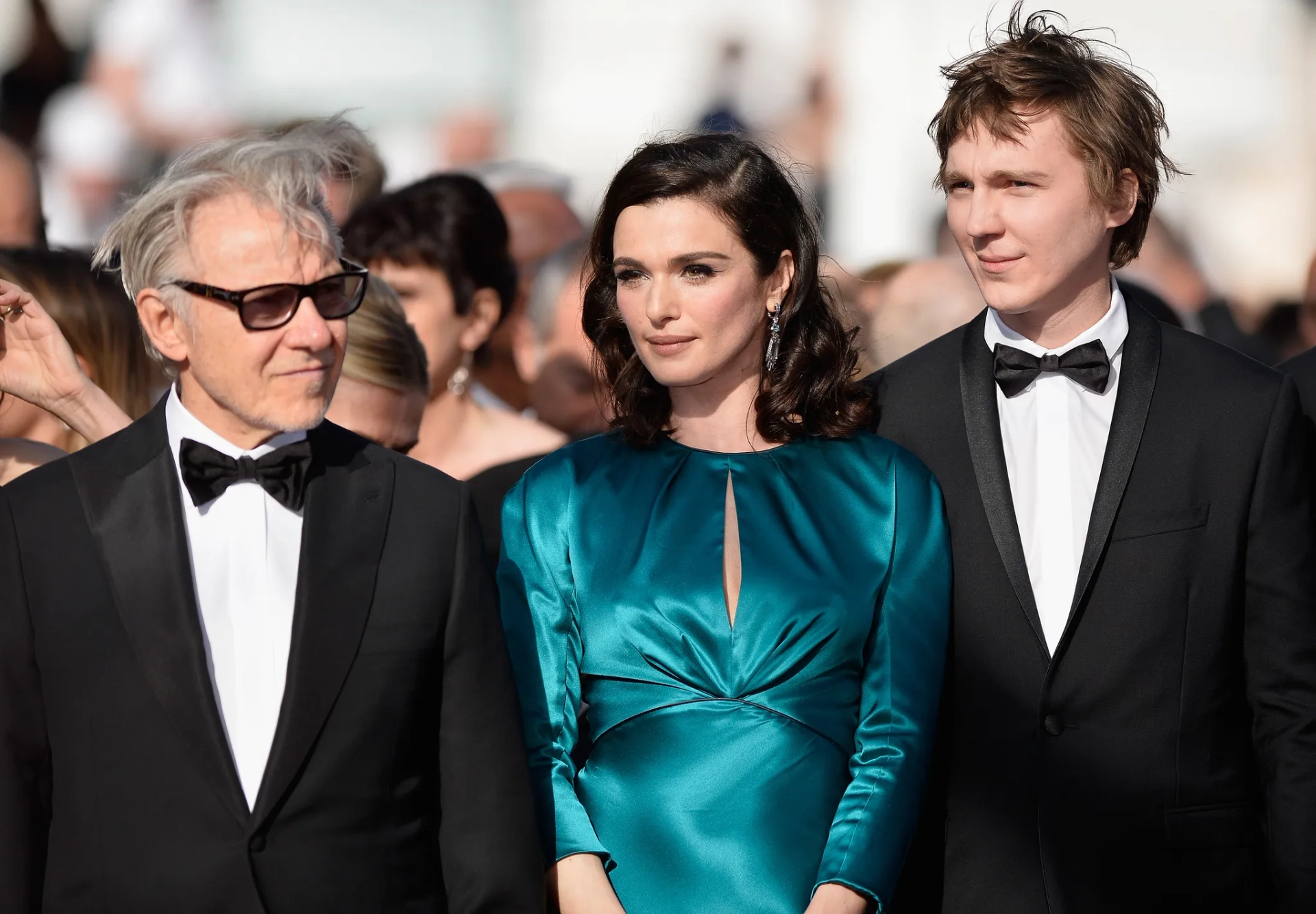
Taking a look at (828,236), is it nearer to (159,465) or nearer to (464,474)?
(464,474)

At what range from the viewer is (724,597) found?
3006 mm

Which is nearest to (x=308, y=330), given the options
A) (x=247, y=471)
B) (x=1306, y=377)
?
(x=247, y=471)

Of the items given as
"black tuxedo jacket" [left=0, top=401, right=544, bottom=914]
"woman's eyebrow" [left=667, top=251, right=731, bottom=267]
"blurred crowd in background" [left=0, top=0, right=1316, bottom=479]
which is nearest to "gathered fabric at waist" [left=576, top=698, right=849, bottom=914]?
"black tuxedo jacket" [left=0, top=401, right=544, bottom=914]

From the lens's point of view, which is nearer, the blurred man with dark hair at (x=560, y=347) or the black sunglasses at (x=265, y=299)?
the black sunglasses at (x=265, y=299)

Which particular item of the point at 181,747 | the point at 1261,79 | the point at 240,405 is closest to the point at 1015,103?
the point at 240,405

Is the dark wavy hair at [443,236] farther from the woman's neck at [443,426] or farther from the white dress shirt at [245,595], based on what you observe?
the white dress shirt at [245,595]

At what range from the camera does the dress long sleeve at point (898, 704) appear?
289cm

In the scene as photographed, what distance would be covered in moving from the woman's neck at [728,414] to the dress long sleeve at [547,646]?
31cm

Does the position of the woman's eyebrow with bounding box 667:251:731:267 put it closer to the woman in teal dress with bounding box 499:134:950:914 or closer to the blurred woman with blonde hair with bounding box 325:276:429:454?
the woman in teal dress with bounding box 499:134:950:914

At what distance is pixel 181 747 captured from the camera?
248 cm

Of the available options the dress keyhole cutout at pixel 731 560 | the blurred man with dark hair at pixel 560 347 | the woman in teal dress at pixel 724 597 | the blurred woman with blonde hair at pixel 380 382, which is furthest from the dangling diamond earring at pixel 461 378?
the dress keyhole cutout at pixel 731 560

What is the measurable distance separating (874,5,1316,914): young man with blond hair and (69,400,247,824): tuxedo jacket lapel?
4.70ft

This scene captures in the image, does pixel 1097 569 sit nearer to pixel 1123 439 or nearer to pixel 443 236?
pixel 1123 439

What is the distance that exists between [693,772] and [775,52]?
6766mm
